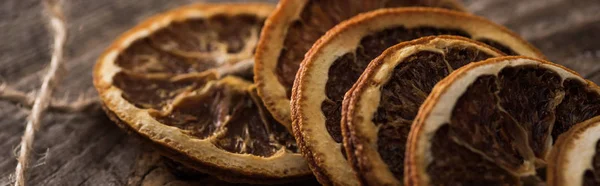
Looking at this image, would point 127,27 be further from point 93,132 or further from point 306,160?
point 306,160

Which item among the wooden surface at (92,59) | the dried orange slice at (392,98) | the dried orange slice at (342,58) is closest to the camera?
the dried orange slice at (392,98)

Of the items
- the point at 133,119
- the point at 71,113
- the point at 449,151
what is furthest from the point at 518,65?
the point at 71,113

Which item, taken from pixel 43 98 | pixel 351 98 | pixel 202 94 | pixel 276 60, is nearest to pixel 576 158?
pixel 351 98

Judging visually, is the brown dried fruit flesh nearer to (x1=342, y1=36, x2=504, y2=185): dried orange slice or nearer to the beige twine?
(x1=342, y1=36, x2=504, y2=185): dried orange slice

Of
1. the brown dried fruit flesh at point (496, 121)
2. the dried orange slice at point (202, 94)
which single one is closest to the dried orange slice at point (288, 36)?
the dried orange slice at point (202, 94)

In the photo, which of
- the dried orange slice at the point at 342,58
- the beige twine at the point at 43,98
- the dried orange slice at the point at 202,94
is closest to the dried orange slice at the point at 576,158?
the dried orange slice at the point at 342,58

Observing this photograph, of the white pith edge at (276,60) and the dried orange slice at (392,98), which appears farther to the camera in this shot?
the white pith edge at (276,60)

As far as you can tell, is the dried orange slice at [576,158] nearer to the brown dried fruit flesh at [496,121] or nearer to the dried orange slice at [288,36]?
the brown dried fruit flesh at [496,121]

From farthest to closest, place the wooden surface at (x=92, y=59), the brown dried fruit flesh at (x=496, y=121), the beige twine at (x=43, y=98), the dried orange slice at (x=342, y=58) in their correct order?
the wooden surface at (x=92, y=59) → the beige twine at (x=43, y=98) → the dried orange slice at (x=342, y=58) → the brown dried fruit flesh at (x=496, y=121)

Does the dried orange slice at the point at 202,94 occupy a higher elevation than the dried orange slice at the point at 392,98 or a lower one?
lower
